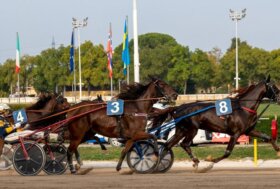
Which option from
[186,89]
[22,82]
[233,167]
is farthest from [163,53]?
[233,167]

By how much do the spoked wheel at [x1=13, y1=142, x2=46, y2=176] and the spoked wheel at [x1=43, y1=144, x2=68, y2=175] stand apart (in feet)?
1.44

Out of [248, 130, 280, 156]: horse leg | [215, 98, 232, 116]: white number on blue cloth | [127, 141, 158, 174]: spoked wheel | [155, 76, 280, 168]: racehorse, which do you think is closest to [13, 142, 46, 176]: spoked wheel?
[127, 141, 158, 174]: spoked wheel

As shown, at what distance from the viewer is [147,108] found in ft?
48.6

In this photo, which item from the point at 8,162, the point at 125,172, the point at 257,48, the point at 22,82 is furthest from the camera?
the point at 22,82

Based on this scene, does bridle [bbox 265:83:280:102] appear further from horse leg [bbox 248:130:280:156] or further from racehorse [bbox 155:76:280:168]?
horse leg [bbox 248:130:280:156]

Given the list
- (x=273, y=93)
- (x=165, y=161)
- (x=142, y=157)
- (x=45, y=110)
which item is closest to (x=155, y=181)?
(x=142, y=157)

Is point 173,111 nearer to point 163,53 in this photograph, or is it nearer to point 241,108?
point 241,108

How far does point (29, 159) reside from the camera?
48.4ft

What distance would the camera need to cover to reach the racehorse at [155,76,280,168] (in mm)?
14766

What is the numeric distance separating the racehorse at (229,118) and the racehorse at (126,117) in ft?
2.10

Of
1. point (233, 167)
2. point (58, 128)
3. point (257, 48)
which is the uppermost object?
point (257, 48)

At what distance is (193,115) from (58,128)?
9.99ft

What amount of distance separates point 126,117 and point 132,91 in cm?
73

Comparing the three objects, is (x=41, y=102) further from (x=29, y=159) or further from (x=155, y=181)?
(x=155, y=181)
